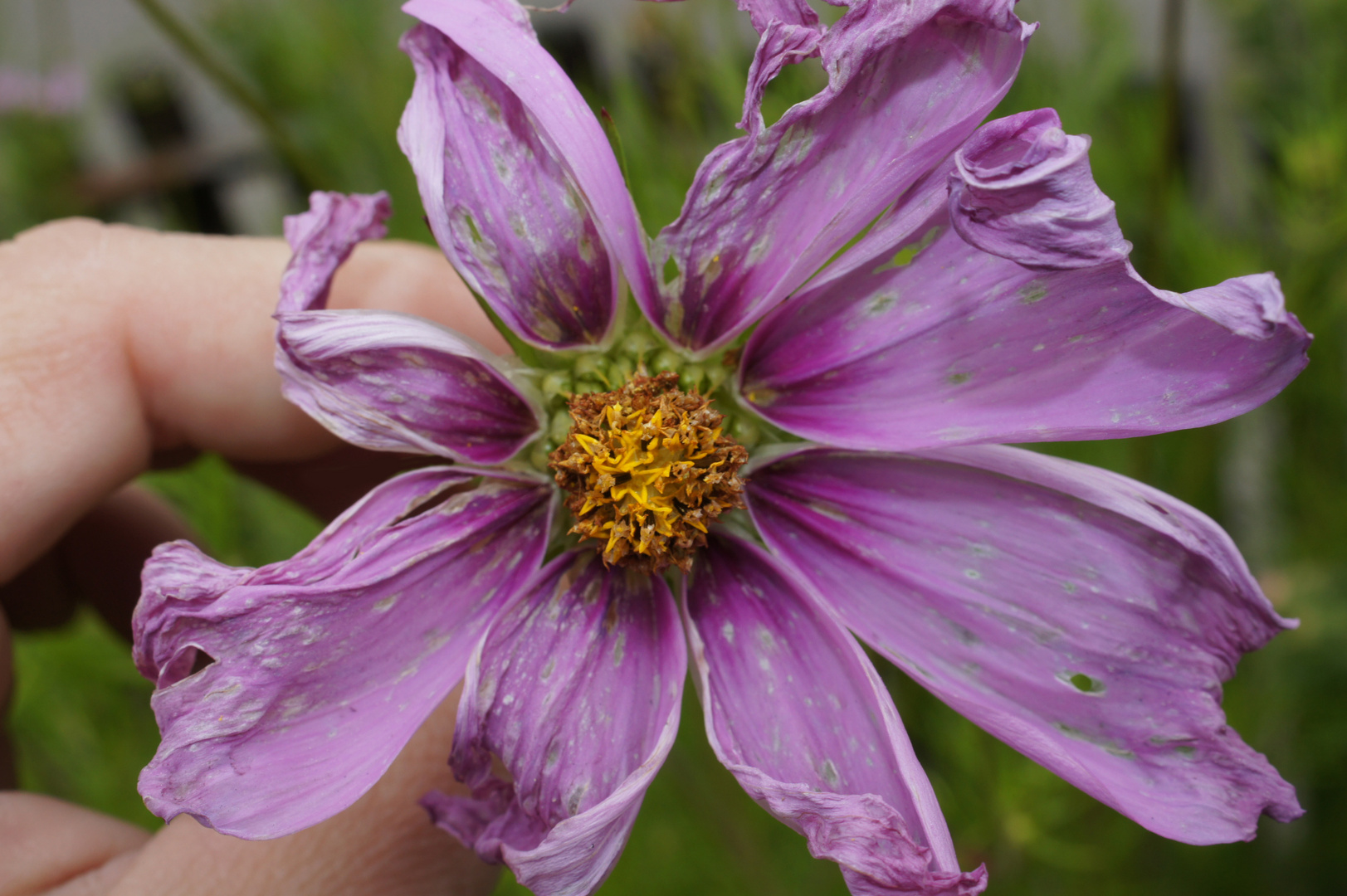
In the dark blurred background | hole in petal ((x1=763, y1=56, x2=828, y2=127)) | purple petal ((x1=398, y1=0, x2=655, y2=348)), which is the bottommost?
the dark blurred background

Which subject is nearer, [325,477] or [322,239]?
[322,239]

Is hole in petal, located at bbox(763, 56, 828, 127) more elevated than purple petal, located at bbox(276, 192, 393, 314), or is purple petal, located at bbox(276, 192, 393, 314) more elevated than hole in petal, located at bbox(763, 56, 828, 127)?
purple petal, located at bbox(276, 192, 393, 314)

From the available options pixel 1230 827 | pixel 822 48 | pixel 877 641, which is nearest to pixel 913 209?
pixel 822 48

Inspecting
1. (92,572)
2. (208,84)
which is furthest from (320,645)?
(208,84)

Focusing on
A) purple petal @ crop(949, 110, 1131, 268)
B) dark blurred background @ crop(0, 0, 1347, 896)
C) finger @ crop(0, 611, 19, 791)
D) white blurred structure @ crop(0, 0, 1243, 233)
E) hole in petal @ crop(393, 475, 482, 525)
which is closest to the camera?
purple petal @ crop(949, 110, 1131, 268)

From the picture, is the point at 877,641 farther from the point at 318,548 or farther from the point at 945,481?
the point at 318,548

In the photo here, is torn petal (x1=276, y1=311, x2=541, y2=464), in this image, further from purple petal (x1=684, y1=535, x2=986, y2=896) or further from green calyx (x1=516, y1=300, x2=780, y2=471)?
purple petal (x1=684, y1=535, x2=986, y2=896)

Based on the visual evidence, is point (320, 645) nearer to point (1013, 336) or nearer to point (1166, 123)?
point (1013, 336)

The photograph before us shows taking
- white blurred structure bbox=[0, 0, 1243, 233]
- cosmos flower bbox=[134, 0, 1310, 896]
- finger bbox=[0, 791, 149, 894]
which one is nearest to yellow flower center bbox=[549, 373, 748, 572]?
cosmos flower bbox=[134, 0, 1310, 896]
